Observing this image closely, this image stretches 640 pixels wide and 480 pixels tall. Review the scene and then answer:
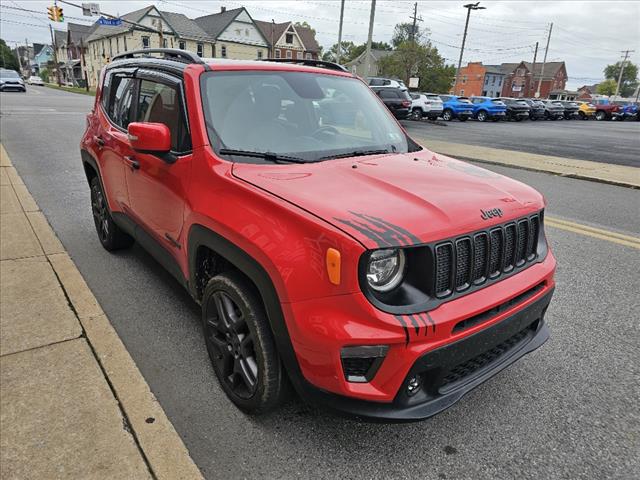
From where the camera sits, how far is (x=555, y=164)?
11820 millimetres

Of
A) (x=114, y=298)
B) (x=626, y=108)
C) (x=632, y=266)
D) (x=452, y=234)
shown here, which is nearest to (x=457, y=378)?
(x=452, y=234)

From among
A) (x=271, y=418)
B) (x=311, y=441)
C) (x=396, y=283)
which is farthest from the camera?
(x=271, y=418)

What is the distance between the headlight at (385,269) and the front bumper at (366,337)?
12 cm

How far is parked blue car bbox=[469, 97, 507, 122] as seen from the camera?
31.3 meters

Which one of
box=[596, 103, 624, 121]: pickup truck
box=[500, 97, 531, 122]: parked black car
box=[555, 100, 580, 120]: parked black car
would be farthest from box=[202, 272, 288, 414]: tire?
box=[596, 103, 624, 121]: pickup truck

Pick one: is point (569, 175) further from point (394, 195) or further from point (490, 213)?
point (394, 195)

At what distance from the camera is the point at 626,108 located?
4209 centimetres

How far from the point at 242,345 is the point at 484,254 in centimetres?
130

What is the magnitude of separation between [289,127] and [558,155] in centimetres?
1330

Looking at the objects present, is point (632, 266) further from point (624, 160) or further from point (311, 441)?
point (624, 160)

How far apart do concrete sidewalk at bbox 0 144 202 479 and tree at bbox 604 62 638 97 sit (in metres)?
157

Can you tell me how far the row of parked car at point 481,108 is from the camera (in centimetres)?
2245

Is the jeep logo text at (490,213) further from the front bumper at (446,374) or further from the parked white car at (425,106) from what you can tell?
the parked white car at (425,106)

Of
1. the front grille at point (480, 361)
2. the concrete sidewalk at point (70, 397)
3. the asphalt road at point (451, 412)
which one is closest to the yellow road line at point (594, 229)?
the asphalt road at point (451, 412)
